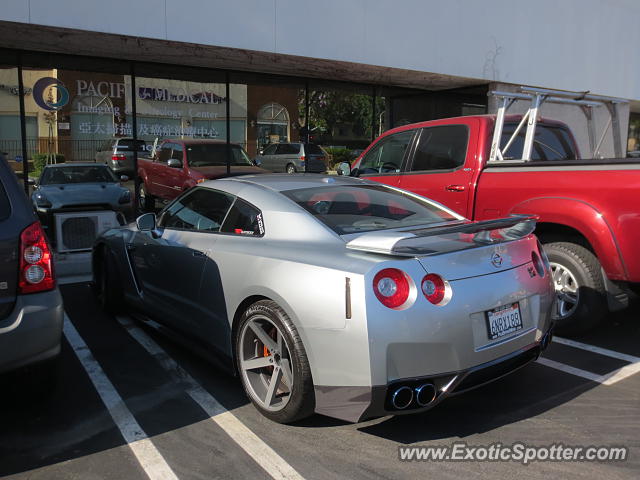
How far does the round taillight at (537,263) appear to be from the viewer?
138 inches

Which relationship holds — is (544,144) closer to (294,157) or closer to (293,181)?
(293,181)

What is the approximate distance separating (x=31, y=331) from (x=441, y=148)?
4.50 metres

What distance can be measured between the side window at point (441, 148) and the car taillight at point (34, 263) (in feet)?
13.4

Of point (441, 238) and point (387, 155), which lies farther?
point (387, 155)

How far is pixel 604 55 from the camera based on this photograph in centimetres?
1437

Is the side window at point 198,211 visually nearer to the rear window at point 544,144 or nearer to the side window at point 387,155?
the side window at point 387,155

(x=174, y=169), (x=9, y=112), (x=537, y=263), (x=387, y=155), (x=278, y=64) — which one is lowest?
(x=537, y=263)

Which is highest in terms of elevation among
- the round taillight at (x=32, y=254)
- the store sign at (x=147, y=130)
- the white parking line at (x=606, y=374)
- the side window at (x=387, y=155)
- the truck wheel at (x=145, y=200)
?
the store sign at (x=147, y=130)

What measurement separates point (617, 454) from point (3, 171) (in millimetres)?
3882

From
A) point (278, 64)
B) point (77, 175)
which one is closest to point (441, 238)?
point (77, 175)

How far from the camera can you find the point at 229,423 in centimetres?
346

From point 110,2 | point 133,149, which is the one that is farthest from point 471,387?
point 133,149

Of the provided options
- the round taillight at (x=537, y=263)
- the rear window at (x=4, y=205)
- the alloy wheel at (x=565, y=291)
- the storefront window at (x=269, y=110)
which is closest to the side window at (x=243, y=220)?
the rear window at (x=4, y=205)

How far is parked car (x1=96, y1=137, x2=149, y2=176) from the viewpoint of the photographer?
10.6m
